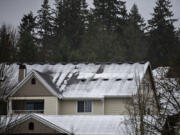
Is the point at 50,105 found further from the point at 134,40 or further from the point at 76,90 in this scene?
the point at 134,40

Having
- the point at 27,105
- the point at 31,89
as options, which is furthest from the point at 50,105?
the point at 27,105

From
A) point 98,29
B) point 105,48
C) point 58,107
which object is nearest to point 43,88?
point 58,107

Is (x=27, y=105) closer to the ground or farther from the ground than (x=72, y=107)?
farther from the ground

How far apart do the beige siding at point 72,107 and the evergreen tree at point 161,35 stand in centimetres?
3563

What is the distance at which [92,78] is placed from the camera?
147 ft

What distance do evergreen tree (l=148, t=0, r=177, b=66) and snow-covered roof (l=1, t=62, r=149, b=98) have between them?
103ft

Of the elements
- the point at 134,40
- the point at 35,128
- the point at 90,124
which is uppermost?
the point at 134,40

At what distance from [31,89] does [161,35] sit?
42.2 metres

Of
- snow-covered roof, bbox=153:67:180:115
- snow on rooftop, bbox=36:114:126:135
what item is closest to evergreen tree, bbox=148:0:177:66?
snow on rooftop, bbox=36:114:126:135

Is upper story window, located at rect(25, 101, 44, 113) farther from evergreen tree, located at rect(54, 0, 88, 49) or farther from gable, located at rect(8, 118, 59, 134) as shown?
evergreen tree, located at rect(54, 0, 88, 49)

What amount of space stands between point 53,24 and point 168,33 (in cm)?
2059

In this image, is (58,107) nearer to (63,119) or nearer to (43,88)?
(43,88)

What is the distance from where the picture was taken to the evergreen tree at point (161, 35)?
3147 inches

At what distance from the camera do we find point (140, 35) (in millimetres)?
84062
